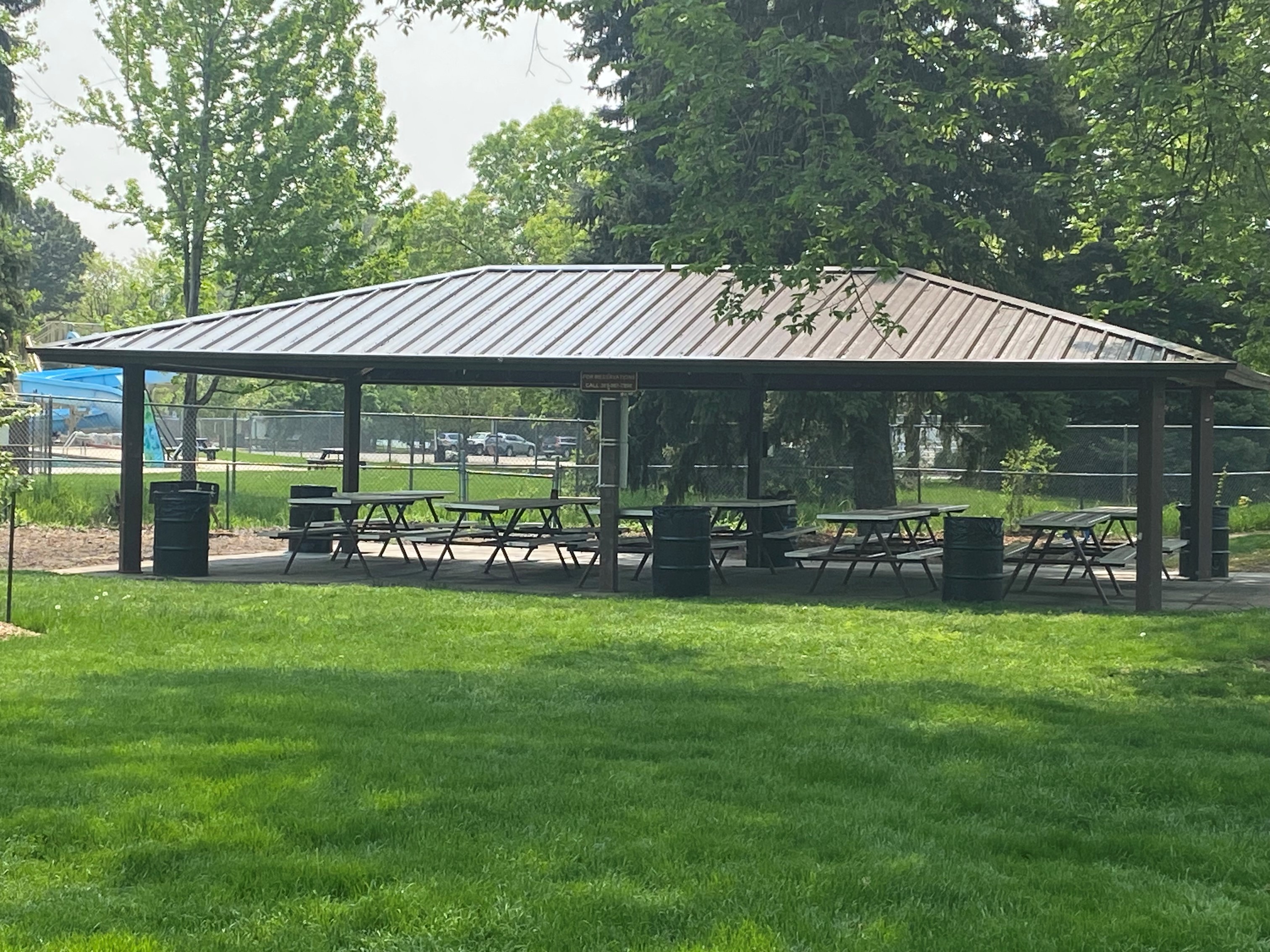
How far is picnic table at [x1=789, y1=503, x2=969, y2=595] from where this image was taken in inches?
590

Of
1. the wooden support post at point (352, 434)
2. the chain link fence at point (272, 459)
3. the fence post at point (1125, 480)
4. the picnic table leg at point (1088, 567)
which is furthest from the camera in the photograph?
the fence post at point (1125, 480)

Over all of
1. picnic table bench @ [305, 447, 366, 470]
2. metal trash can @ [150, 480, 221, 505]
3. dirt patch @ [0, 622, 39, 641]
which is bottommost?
dirt patch @ [0, 622, 39, 641]

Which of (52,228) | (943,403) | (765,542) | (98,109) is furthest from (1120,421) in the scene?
(52,228)

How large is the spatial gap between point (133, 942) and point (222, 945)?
0.26 m

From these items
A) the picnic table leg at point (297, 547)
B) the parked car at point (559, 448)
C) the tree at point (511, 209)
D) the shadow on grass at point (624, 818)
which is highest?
the tree at point (511, 209)

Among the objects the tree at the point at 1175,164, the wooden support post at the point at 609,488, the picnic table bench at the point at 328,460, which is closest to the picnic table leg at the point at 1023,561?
the tree at the point at 1175,164

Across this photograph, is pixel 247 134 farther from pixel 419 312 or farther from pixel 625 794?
pixel 625 794

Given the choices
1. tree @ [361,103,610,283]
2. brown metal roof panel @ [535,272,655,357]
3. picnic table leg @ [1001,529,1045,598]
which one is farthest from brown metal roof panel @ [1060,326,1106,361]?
tree @ [361,103,610,283]

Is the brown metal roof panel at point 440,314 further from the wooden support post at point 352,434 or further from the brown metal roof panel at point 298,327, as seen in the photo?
the wooden support post at point 352,434

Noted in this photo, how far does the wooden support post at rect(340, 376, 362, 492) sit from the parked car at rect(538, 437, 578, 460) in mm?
4383

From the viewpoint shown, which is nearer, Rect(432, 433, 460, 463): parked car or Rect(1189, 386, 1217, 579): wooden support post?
Rect(1189, 386, 1217, 579): wooden support post

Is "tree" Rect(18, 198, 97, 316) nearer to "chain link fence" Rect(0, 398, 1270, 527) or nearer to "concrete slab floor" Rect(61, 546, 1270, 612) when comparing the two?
"chain link fence" Rect(0, 398, 1270, 527)

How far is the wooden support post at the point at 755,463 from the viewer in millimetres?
18438

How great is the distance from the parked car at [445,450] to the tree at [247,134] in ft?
18.8
